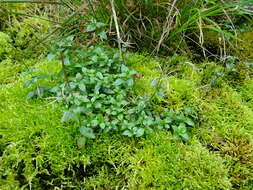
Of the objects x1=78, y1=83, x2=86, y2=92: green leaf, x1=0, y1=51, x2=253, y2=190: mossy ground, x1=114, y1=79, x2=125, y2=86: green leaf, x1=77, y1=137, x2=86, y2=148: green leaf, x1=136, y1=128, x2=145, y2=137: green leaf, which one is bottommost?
x1=0, y1=51, x2=253, y2=190: mossy ground

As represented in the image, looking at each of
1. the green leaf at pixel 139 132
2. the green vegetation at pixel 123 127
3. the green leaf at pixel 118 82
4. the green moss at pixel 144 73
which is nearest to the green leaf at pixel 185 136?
the green vegetation at pixel 123 127

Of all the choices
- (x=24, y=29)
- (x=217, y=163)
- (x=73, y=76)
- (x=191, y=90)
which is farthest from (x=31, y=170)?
(x=24, y=29)

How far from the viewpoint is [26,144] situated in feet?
3.86

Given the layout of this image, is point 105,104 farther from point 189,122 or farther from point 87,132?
point 189,122

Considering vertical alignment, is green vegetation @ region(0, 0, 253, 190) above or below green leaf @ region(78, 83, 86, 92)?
below

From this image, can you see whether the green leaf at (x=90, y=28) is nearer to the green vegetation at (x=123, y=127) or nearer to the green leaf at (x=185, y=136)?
the green vegetation at (x=123, y=127)

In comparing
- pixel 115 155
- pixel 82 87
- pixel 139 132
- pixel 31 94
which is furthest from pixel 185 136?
pixel 31 94

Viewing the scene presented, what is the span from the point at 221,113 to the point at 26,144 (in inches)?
43.6

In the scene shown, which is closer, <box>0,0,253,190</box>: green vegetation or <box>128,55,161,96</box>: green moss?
<box>0,0,253,190</box>: green vegetation

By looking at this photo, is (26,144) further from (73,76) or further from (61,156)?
(73,76)

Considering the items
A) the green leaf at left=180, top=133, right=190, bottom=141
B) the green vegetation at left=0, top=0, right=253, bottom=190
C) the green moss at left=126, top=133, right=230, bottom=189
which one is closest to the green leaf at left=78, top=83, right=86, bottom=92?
the green vegetation at left=0, top=0, right=253, bottom=190

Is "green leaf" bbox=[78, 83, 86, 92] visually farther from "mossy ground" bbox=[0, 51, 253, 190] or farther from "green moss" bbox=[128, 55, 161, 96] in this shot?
"green moss" bbox=[128, 55, 161, 96]

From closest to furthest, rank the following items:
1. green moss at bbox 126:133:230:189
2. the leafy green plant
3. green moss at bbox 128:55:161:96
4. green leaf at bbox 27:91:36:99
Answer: green moss at bbox 126:133:230:189 → the leafy green plant → green leaf at bbox 27:91:36:99 → green moss at bbox 128:55:161:96

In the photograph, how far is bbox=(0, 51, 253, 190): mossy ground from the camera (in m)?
1.11
